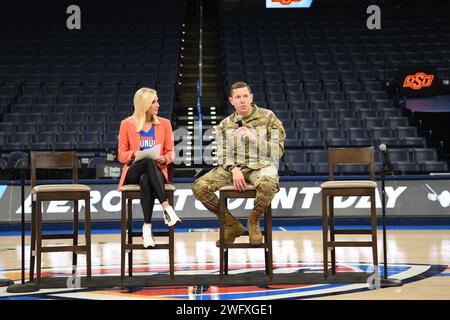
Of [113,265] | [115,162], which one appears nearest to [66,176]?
[115,162]

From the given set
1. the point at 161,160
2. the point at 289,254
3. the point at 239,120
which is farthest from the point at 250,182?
the point at 289,254

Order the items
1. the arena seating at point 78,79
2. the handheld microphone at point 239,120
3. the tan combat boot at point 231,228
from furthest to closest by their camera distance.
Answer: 1. the arena seating at point 78,79
2. the tan combat boot at point 231,228
3. the handheld microphone at point 239,120

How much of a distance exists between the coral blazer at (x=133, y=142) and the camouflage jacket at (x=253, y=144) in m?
0.44

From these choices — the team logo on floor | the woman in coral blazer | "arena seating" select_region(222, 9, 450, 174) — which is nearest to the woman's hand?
the woman in coral blazer

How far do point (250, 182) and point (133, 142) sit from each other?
1.02 meters

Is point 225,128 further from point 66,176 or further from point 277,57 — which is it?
point 277,57

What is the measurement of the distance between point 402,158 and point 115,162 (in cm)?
562

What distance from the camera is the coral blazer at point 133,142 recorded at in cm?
566

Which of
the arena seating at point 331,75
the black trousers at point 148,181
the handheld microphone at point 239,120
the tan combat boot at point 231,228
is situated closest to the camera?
the black trousers at point 148,181

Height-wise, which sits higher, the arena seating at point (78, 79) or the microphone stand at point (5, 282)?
the arena seating at point (78, 79)

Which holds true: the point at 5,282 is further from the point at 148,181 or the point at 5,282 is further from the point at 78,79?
the point at 78,79

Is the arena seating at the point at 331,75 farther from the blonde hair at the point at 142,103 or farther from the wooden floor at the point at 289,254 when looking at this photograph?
the blonde hair at the point at 142,103

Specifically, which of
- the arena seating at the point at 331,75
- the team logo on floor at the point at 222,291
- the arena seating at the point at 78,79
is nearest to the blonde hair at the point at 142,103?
the team logo on floor at the point at 222,291

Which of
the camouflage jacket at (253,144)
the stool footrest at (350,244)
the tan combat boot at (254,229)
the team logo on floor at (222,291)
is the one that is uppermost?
the camouflage jacket at (253,144)
